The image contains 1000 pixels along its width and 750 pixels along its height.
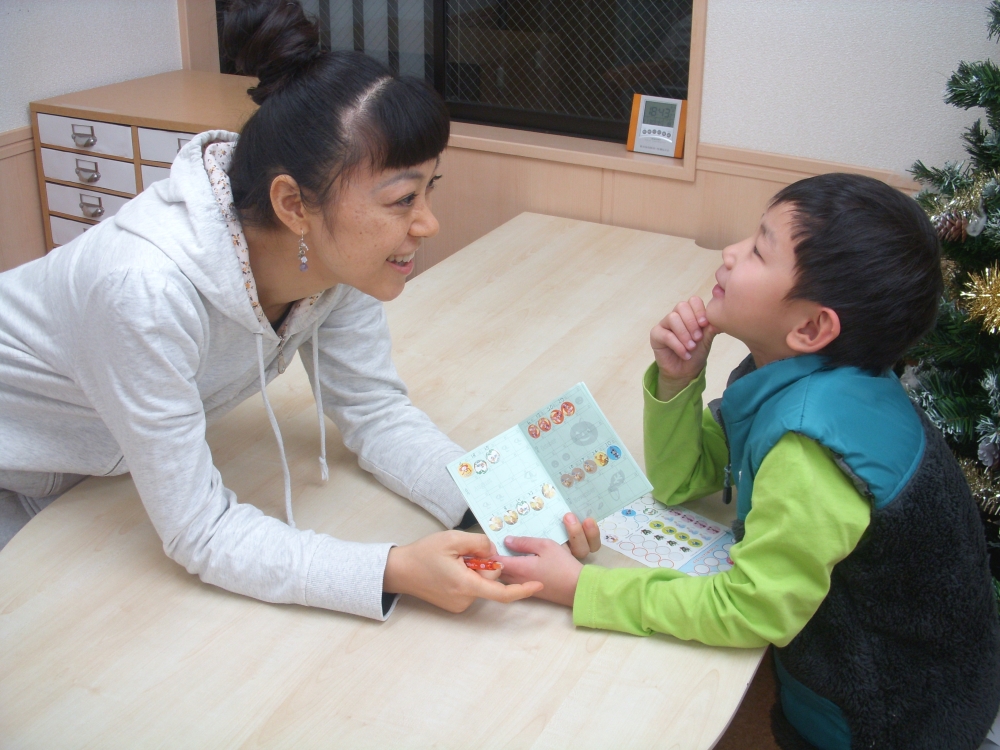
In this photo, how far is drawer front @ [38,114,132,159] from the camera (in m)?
2.22

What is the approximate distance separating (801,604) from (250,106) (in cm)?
187

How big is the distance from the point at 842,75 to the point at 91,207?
1811 millimetres

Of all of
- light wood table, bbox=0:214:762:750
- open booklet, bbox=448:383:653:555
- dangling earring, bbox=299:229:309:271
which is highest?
dangling earring, bbox=299:229:309:271

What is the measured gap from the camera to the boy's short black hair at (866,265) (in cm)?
91

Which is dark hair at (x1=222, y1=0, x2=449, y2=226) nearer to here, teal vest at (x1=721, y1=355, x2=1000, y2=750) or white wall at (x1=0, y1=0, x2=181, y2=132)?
teal vest at (x1=721, y1=355, x2=1000, y2=750)

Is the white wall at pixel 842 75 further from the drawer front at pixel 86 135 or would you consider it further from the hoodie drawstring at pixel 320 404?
the drawer front at pixel 86 135

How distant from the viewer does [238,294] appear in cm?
100

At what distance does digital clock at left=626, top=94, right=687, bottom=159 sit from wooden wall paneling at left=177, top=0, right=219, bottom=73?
1.34 metres

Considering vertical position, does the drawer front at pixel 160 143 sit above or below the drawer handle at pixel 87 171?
above

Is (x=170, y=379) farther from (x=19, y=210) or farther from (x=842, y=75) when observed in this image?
(x=19, y=210)

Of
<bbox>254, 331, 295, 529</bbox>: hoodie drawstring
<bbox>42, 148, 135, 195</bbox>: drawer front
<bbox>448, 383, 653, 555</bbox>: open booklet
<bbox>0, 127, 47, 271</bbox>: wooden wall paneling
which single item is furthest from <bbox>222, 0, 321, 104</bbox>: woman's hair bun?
<bbox>0, 127, 47, 271</bbox>: wooden wall paneling

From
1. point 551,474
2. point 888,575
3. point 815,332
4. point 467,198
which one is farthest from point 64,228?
point 888,575

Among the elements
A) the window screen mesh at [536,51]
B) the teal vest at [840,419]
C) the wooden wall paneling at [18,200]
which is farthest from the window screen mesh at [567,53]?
the teal vest at [840,419]

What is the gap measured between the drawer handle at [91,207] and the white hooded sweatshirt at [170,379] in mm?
1292
